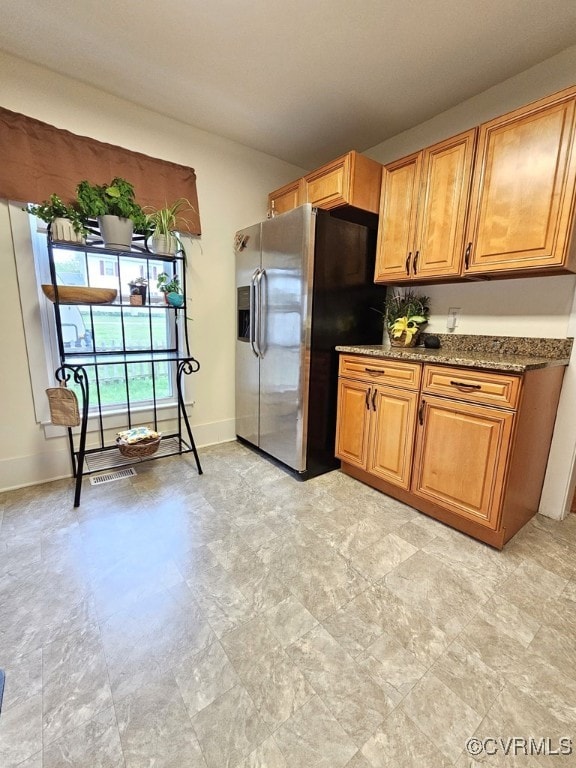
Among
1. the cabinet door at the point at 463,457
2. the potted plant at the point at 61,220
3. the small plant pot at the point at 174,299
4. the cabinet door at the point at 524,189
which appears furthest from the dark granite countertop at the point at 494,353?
the potted plant at the point at 61,220

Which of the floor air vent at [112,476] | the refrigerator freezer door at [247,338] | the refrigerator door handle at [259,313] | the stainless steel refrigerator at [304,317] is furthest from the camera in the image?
the refrigerator freezer door at [247,338]

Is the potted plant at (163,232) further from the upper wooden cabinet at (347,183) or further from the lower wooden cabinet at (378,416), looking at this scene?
the lower wooden cabinet at (378,416)

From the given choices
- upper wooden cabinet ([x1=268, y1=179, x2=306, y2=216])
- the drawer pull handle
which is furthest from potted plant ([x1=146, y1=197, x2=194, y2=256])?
the drawer pull handle

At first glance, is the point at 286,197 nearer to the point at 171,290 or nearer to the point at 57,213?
the point at 171,290

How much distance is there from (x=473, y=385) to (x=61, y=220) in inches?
95.2

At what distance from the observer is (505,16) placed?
5.16 feet

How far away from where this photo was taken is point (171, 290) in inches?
92.3

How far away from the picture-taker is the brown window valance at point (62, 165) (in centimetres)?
193

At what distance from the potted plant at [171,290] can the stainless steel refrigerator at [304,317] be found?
0.55 meters

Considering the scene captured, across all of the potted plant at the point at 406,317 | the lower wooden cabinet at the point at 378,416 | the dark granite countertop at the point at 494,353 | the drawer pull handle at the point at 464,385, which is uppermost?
the potted plant at the point at 406,317

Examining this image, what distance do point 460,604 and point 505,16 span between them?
107 inches

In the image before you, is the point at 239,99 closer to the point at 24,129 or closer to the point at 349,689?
the point at 24,129

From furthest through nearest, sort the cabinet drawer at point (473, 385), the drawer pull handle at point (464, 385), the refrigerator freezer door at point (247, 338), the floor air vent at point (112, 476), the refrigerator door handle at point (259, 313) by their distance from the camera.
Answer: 1. the refrigerator freezer door at point (247, 338)
2. the refrigerator door handle at point (259, 313)
3. the floor air vent at point (112, 476)
4. the drawer pull handle at point (464, 385)
5. the cabinet drawer at point (473, 385)

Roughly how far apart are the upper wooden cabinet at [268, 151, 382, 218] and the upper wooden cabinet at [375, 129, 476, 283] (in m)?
0.08
